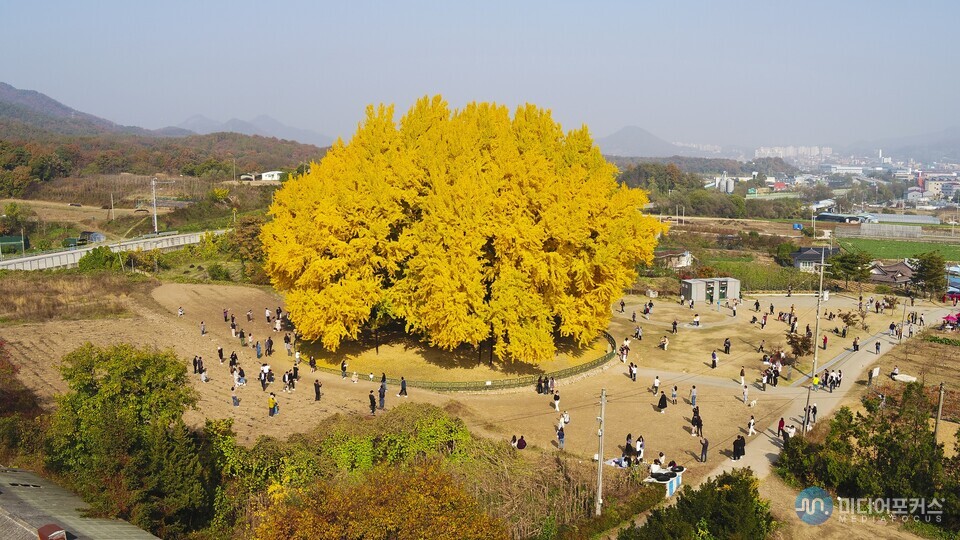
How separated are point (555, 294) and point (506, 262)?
9.41 feet

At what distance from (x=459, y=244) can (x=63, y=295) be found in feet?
90.1

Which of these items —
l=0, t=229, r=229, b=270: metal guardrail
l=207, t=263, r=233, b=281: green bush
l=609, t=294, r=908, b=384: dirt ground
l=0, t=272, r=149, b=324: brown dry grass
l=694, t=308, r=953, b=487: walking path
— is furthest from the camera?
l=0, t=229, r=229, b=270: metal guardrail

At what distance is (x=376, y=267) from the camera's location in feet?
99.6

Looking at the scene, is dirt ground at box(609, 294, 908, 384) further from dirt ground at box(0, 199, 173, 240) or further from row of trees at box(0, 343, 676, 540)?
dirt ground at box(0, 199, 173, 240)

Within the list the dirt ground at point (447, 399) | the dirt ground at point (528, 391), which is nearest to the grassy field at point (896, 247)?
the dirt ground at point (528, 391)

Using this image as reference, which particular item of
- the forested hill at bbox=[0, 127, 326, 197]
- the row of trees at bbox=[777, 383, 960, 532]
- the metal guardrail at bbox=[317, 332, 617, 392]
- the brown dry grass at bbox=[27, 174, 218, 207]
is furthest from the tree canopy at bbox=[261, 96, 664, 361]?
the forested hill at bbox=[0, 127, 326, 197]

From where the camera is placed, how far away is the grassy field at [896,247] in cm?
8375

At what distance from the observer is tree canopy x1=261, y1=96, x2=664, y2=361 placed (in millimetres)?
28266

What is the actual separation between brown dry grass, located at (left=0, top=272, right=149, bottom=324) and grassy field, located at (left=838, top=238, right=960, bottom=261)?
79764 mm

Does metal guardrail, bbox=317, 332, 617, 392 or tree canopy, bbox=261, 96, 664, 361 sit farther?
metal guardrail, bbox=317, 332, 617, 392

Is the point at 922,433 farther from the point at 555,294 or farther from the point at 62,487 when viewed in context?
the point at 62,487

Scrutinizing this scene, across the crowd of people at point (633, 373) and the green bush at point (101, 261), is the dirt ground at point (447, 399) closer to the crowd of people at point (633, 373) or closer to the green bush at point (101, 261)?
the crowd of people at point (633, 373)

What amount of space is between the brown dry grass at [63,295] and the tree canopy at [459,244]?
13.1m

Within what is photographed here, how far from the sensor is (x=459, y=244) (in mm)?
28109
